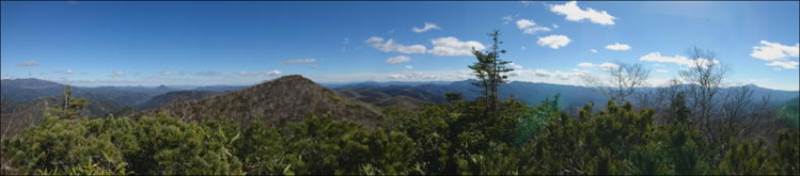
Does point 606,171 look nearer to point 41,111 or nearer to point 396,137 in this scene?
point 396,137

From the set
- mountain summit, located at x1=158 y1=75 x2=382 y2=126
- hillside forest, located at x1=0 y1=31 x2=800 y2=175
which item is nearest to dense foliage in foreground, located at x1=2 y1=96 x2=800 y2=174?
hillside forest, located at x1=0 y1=31 x2=800 y2=175

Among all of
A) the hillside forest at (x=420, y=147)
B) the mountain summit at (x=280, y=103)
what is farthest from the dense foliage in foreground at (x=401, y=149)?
the mountain summit at (x=280, y=103)

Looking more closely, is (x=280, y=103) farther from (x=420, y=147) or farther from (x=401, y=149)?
(x=401, y=149)

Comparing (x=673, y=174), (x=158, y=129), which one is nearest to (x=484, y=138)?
(x=673, y=174)

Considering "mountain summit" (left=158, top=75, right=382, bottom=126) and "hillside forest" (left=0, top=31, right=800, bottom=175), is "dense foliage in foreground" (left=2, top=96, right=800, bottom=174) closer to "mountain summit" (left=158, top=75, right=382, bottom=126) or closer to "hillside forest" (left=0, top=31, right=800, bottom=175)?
"hillside forest" (left=0, top=31, right=800, bottom=175)

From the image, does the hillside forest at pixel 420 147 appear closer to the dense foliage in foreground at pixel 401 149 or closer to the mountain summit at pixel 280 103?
the dense foliage in foreground at pixel 401 149
